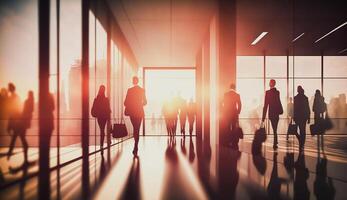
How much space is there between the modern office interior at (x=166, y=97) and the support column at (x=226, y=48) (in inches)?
1.0

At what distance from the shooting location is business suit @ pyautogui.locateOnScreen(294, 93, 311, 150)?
7.62 metres

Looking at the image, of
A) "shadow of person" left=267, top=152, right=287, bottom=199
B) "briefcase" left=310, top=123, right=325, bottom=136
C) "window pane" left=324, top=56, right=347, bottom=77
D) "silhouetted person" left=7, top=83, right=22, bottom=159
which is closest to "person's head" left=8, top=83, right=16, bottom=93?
"silhouetted person" left=7, top=83, right=22, bottom=159

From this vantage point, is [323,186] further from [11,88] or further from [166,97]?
[166,97]

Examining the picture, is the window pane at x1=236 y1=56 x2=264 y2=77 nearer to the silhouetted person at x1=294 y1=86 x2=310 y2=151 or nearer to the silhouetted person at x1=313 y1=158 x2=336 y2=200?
Answer: the silhouetted person at x1=294 y1=86 x2=310 y2=151

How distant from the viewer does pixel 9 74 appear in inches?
146

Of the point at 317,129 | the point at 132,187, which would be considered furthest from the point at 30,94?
the point at 317,129

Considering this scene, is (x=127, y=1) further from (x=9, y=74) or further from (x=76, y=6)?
(x=9, y=74)

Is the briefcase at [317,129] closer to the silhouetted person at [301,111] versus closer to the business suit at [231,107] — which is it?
the silhouetted person at [301,111]

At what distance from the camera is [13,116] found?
12.8 feet

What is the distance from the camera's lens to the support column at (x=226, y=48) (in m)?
7.14

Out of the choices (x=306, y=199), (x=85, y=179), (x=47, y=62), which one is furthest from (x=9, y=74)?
(x=306, y=199)

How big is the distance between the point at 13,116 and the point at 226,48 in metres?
4.93

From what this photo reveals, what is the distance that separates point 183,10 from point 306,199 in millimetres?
6862

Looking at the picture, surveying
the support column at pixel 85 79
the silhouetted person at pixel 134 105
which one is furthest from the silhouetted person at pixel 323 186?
the support column at pixel 85 79
